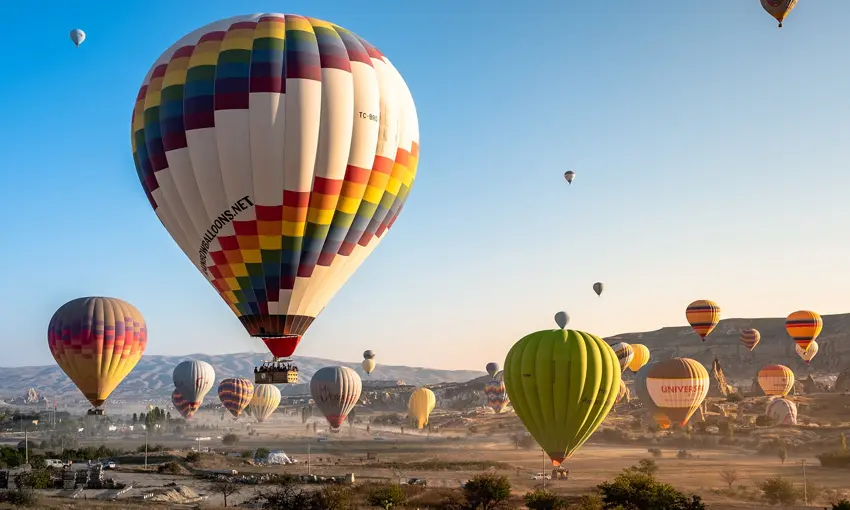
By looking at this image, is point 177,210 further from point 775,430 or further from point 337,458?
point 775,430

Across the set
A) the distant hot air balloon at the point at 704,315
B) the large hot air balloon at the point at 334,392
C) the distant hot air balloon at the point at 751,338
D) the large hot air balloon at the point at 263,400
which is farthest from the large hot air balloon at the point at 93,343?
the distant hot air balloon at the point at 751,338

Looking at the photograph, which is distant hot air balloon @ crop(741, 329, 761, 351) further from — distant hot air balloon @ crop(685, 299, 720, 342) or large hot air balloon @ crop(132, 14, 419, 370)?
large hot air balloon @ crop(132, 14, 419, 370)

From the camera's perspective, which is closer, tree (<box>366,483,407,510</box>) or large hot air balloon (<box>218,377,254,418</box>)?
tree (<box>366,483,407,510</box>)

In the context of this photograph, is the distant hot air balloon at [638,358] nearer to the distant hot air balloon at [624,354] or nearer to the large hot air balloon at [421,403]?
the distant hot air balloon at [624,354]

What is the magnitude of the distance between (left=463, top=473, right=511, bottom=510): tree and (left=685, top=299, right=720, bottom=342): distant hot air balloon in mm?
64798

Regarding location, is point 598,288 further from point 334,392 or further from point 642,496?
point 642,496

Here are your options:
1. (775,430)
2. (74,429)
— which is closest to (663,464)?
(775,430)

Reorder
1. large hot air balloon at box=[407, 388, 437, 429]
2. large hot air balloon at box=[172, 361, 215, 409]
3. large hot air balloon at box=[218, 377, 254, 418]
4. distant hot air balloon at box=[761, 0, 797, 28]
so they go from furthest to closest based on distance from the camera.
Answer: large hot air balloon at box=[407, 388, 437, 429], large hot air balloon at box=[218, 377, 254, 418], large hot air balloon at box=[172, 361, 215, 409], distant hot air balloon at box=[761, 0, 797, 28]

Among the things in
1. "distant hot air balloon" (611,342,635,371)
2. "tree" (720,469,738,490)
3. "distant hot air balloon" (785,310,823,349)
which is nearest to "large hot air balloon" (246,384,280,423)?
"distant hot air balloon" (611,342,635,371)

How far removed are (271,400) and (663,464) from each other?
2958 inches

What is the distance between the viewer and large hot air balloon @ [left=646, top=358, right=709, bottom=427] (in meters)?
78.9

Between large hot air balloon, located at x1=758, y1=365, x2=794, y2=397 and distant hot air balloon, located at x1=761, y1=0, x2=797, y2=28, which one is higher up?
distant hot air balloon, located at x1=761, y1=0, x2=797, y2=28

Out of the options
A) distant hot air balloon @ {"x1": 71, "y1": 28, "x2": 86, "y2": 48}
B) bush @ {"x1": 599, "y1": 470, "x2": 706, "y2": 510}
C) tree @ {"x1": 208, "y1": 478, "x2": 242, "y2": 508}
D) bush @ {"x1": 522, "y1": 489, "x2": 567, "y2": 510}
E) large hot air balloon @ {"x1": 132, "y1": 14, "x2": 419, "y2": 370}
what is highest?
distant hot air balloon @ {"x1": 71, "y1": 28, "x2": 86, "y2": 48}

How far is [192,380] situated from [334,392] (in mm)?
31716
